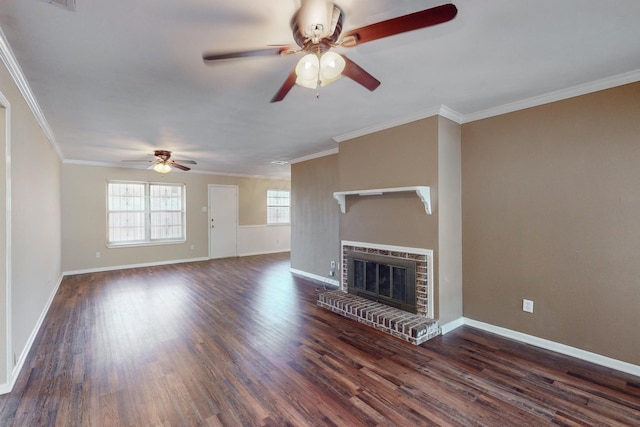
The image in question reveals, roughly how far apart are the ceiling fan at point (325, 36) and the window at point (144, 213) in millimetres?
6620

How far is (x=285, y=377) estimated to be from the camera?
2.39 metres

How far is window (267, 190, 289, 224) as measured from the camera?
924 cm

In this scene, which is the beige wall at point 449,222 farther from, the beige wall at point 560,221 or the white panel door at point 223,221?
the white panel door at point 223,221

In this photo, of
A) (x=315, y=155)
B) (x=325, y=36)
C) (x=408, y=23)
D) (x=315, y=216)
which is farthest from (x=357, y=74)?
(x=315, y=216)

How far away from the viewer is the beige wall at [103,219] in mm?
6113

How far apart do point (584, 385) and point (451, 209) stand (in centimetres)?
189

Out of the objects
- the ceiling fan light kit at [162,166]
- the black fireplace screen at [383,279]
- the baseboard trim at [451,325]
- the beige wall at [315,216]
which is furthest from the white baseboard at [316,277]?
the ceiling fan light kit at [162,166]

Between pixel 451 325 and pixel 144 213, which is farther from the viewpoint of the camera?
pixel 144 213

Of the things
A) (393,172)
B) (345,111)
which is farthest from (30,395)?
(393,172)

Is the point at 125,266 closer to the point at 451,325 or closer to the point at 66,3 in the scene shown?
the point at 66,3

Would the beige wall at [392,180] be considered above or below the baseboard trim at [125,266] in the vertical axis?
above

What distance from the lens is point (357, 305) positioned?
145 inches

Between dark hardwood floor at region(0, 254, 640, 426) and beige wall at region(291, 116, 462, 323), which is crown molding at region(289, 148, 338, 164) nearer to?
beige wall at region(291, 116, 462, 323)

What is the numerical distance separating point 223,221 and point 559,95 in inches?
300
